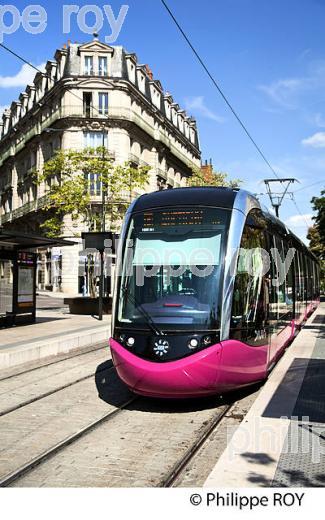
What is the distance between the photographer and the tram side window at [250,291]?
6.43 m

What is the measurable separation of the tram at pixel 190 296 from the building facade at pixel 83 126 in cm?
3002

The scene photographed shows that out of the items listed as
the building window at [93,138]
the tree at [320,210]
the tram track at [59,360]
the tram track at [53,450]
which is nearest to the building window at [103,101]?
the building window at [93,138]

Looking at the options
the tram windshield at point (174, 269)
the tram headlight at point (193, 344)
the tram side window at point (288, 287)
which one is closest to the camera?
Answer: the tram headlight at point (193, 344)

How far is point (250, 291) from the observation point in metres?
6.84

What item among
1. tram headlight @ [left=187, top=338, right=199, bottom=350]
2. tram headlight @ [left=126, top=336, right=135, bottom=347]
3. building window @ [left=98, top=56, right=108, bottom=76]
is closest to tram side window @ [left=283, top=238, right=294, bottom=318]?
tram headlight @ [left=187, top=338, right=199, bottom=350]

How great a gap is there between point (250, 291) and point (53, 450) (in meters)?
3.20

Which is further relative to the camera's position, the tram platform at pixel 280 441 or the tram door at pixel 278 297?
the tram door at pixel 278 297

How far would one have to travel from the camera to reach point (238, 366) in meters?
6.39

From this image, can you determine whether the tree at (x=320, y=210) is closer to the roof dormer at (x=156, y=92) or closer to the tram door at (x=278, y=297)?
the roof dormer at (x=156, y=92)

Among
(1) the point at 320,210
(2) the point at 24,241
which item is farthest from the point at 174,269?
(1) the point at 320,210

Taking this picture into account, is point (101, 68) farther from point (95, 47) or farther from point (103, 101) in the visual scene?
point (103, 101)

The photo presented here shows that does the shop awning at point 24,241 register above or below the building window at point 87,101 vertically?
below

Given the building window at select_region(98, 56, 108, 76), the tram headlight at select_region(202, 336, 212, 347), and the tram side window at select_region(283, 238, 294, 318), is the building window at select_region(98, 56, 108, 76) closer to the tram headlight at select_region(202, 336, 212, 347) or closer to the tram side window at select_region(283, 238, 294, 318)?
the tram side window at select_region(283, 238, 294, 318)
